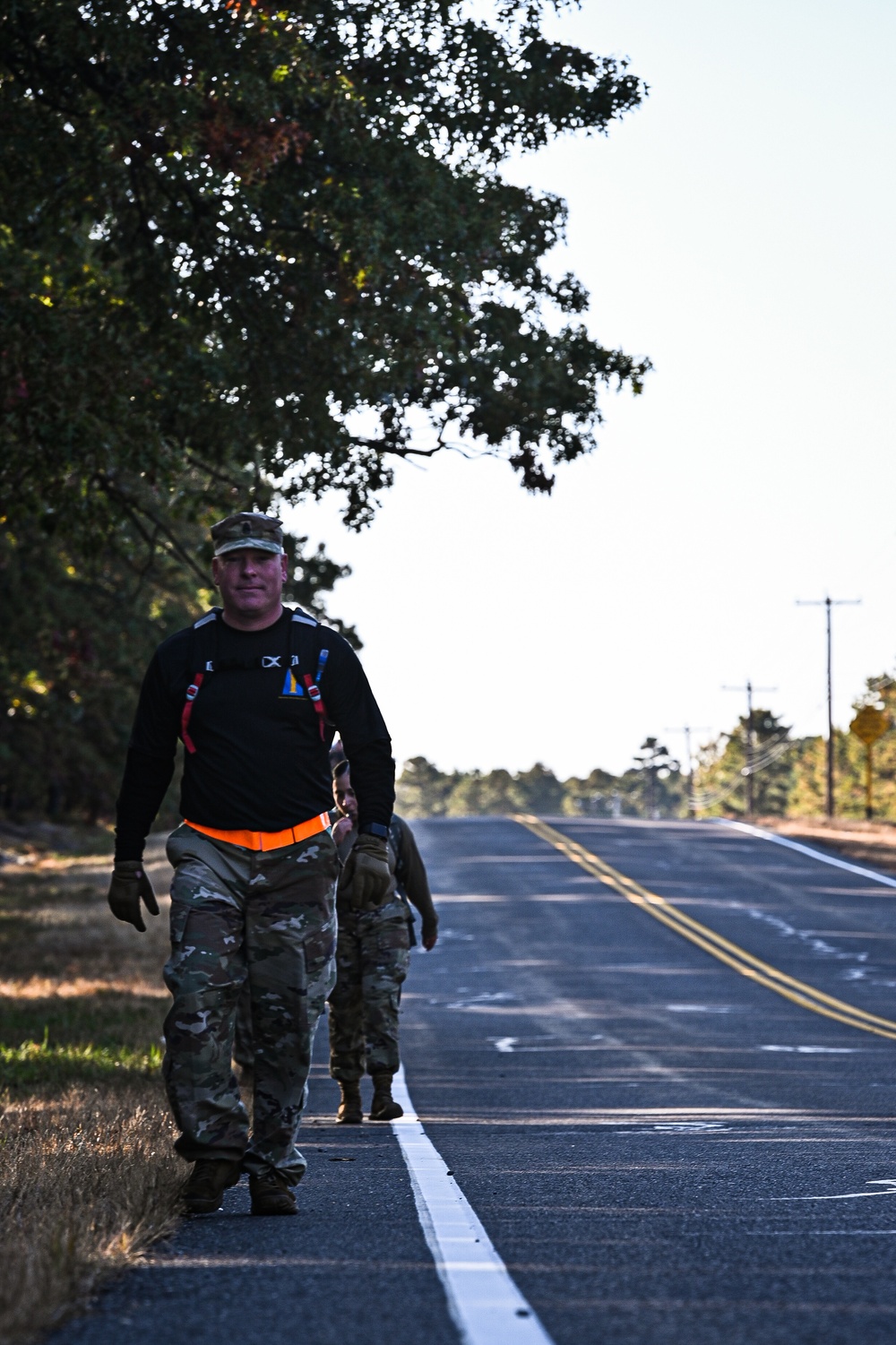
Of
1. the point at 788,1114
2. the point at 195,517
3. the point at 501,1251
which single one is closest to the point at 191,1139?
the point at 501,1251

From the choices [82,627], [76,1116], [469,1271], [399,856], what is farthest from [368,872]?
[82,627]

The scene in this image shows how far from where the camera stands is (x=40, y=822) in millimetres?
74625

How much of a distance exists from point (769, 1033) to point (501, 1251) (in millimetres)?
12411

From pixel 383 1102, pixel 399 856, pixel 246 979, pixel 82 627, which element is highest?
pixel 82 627

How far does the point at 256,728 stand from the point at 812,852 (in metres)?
35.2

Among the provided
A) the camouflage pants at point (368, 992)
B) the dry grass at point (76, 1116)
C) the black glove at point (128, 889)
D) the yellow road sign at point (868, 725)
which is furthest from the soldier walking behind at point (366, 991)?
the yellow road sign at point (868, 725)

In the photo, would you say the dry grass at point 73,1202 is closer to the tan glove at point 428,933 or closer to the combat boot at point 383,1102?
the combat boot at point 383,1102

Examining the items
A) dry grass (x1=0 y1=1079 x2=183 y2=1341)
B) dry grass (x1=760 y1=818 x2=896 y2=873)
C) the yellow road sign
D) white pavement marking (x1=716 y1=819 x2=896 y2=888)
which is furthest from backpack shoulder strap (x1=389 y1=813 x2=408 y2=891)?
the yellow road sign

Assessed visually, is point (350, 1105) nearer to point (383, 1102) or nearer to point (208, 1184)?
point (383, 1102)

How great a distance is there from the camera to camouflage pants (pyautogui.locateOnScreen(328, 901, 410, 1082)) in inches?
426

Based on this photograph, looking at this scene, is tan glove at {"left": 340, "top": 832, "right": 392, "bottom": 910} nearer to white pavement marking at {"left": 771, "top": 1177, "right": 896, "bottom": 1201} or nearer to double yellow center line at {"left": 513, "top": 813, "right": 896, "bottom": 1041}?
white pavement marking at {"left": 771, "top": 1177, "right": 896, "bottom": 1201}

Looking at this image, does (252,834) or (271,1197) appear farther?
(252,834)

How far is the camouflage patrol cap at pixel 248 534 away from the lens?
676cm

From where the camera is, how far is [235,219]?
1364 centimetres
